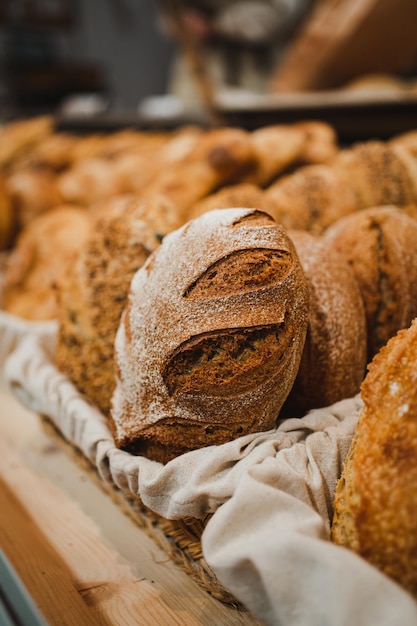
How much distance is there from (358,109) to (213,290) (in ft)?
5.92

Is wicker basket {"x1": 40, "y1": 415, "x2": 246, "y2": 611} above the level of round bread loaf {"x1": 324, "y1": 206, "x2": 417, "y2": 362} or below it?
below

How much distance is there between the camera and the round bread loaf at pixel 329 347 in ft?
3.73

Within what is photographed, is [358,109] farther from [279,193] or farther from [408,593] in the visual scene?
[408,593]

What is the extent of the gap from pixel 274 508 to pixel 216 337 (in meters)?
0.29

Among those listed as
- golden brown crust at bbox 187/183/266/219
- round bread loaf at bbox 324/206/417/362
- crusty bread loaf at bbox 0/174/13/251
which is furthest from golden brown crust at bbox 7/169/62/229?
round bread loaf at bbox 324/206/417/362

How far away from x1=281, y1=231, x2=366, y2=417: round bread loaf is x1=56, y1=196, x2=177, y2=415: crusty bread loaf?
0.39m

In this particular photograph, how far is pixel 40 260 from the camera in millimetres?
2184

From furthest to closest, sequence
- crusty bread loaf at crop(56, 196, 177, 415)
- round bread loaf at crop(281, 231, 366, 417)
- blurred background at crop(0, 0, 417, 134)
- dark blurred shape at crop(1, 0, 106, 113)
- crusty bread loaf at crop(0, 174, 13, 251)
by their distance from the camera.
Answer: dark blurred shape at crop(1, 0, 106, 113)
blurred background at crop(0, 0, 417, 134)
crusty bread loaf at crop(0, 174, 13, 251)
crusty bread loaf at crop(56, 196, 177, 415)
round bread loaf at crop(281, 231, 366, 417)

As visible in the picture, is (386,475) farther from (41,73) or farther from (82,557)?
(41,73)

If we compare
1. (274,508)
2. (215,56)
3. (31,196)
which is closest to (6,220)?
(31,196)

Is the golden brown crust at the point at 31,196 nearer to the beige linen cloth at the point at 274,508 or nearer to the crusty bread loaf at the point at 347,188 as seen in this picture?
the crusty bread loaf at the point at 347,188

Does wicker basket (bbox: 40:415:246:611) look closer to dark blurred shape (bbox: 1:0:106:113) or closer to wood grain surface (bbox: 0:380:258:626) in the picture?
wood grain surface (bbox: 0:380:258:626)

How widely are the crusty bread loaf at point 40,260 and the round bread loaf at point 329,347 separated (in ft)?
3.48

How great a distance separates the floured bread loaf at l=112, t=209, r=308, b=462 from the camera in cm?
98
